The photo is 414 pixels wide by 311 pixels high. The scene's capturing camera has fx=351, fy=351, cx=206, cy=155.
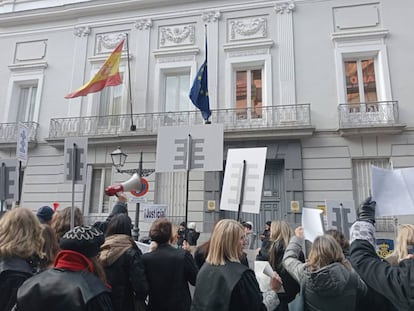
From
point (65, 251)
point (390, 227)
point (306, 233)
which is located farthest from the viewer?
point (390, 227)

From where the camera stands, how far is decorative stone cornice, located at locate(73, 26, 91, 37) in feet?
54.5

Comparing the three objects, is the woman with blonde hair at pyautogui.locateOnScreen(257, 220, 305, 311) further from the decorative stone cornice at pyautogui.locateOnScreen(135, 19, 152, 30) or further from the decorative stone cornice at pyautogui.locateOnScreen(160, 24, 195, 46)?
the decorative stone cornice at pyautogui.locateOnScreen(135, 19, 152, 30)

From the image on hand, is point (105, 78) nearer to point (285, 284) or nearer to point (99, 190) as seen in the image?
point (99, 190)

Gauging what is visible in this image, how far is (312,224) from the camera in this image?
488 centimetres

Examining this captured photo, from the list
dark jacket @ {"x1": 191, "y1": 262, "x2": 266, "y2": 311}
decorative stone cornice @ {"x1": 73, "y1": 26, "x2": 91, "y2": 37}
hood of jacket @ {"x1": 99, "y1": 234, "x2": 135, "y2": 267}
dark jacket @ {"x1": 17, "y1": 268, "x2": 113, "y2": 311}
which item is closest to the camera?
dark jacket @ {"x1": 17, "y1": 268, "x2": 113, "y2": 311}

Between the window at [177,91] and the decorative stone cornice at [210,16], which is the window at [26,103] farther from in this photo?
the decorative stone cornice at [210,16]

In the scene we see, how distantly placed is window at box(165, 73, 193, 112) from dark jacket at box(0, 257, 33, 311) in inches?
509

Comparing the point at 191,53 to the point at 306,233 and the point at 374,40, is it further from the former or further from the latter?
the point at 306,233

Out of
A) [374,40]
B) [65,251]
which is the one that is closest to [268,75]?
[374,40]

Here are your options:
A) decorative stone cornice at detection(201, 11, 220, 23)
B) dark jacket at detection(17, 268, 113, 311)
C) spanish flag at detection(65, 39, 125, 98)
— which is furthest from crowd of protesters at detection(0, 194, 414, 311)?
decorative stone cornice at detection(201, 11, 220, 23)

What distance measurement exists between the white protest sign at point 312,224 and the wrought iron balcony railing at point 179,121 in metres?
8.51

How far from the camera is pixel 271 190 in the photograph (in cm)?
1366

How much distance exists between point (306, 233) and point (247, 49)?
11280 millimetres

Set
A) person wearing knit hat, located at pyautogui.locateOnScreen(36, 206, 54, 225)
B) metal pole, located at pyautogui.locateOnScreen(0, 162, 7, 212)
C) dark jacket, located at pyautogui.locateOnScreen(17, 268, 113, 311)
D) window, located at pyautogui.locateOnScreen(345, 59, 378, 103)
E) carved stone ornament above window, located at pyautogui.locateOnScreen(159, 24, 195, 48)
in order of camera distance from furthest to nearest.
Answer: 1. carved stone ornament above window, located at pyautogui.locateOnScreen(159, 24, 195, 48)
2. window, located at pyautogui.locateOnScreen(345, 59, 378, 103)
3. metal pole, located at pyautogui.locateOnScreen(0, 162, 7, 212)
4. person wearing knit hat, located at pyautogui.locateOnScreen(36, 206, 54, 225)
5. dark jacket, located at pyautogui.locateOnScreen(17, 268, 113, 311)
